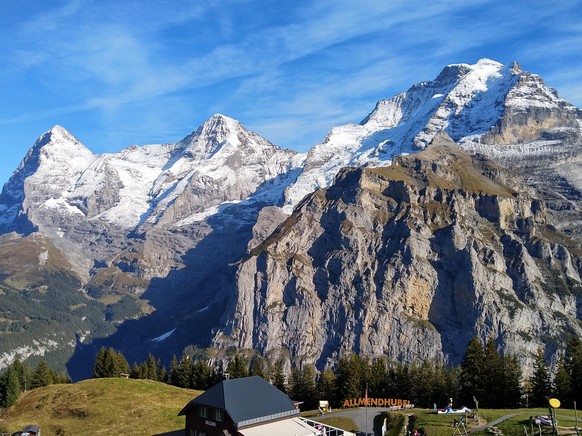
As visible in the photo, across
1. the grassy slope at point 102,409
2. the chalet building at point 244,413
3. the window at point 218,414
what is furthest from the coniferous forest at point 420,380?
the window at point 218,414

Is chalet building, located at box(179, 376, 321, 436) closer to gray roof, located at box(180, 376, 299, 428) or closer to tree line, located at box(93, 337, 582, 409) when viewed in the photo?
gray roof, located at box(180, 376, 299, 428)

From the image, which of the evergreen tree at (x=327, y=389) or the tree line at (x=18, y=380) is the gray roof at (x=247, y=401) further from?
the evergreen tree at (x=327, y=389)

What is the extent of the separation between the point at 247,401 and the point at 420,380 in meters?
84.9

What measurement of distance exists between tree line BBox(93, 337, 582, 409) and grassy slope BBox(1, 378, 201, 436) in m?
16.5

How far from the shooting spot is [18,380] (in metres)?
138

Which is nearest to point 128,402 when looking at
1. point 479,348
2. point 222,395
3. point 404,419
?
point 222,395

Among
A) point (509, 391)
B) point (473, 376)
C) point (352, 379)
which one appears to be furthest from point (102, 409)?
point (509, 391)

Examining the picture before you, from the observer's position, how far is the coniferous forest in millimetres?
124938

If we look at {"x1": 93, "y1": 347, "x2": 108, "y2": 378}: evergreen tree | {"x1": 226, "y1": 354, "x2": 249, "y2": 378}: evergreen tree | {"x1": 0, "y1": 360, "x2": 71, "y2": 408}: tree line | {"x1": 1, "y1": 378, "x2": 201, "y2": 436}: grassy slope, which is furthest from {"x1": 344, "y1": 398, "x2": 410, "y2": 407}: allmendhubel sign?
{"x1": 93, "y1": 347, "x2": 108, "y2": 378}: evergreen tree

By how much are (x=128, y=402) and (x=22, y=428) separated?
18.2 metres

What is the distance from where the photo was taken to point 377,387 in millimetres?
149500

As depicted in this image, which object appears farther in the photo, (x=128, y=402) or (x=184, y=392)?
(x=184, y=392)

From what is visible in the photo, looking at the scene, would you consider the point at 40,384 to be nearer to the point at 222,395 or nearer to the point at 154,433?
the point at 154,433

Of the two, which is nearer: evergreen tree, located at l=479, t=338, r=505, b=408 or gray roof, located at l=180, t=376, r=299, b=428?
gray roof, located at l=180, t=376, r=299, b=428
